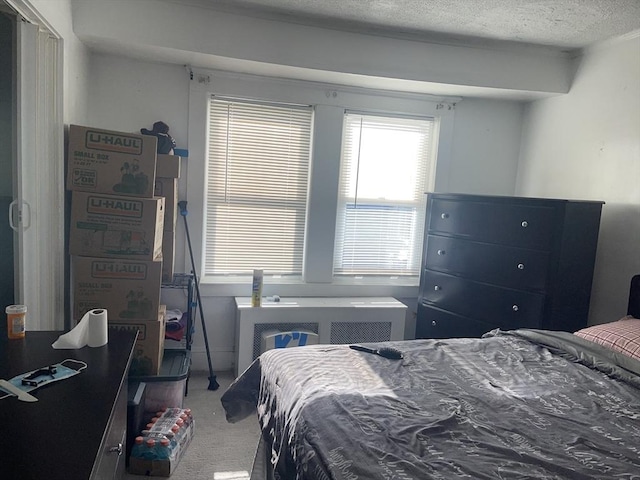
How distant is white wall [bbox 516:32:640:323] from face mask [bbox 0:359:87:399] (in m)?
2.95

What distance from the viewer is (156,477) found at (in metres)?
2.06

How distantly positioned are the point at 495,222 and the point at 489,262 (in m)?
0.27

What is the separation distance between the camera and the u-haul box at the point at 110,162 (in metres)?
2.27

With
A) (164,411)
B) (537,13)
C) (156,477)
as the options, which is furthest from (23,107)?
(537,13)

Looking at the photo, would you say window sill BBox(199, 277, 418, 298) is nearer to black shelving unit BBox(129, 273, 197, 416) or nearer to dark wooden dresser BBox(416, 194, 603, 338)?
black shelving unit BBox(129, 273, 197, 416)

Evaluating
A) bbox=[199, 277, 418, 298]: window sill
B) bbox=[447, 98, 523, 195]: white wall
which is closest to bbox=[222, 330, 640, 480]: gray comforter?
bbox=[199, 277, 418, 298]: window sill

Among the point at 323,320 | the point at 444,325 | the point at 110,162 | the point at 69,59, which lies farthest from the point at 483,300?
the point at 69,59

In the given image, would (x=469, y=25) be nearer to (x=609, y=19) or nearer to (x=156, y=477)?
(x=609, y=19)

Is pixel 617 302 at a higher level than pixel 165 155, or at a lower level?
lower

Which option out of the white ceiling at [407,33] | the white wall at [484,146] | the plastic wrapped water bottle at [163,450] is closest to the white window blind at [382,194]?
the white wall at [484,146]

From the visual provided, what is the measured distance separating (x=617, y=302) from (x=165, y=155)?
9.60 feet

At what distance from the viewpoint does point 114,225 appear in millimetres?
2295

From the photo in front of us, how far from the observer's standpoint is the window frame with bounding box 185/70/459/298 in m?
3.10

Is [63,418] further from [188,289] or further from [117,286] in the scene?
[188,289]
